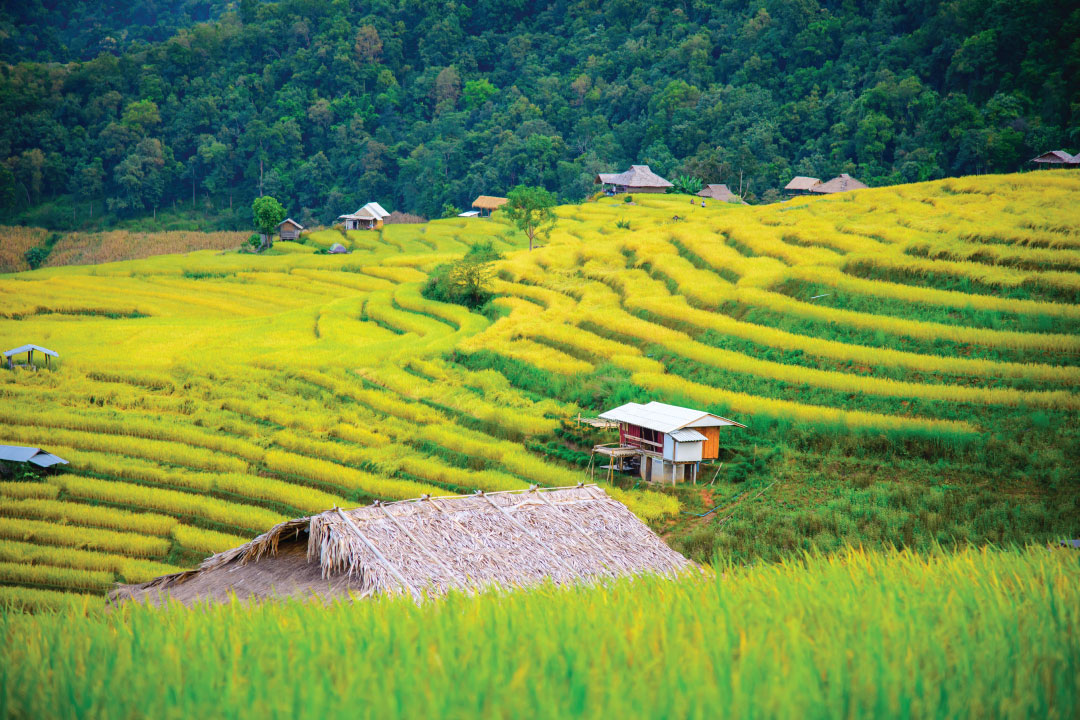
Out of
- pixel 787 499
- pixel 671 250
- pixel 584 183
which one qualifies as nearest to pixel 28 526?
pixel 787 499

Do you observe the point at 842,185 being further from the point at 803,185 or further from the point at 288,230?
the point at 288,230

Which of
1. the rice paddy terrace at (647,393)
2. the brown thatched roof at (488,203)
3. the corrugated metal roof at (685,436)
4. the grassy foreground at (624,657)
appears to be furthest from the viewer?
the brown thatched roof at (488,203)

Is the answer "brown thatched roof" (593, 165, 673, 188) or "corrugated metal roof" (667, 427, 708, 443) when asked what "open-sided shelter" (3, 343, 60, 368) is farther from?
"brown thatched roof" (593, 165, 673, 188)

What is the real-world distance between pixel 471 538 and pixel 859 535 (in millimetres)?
6695

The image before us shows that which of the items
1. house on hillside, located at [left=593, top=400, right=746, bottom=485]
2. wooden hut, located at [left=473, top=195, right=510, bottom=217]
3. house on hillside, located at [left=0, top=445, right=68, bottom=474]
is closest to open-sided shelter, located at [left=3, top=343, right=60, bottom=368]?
house on hillside, located at [left=0, top=445, right=68, bottom=474]

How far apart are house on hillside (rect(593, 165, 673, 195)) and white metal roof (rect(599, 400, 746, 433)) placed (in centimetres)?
4715

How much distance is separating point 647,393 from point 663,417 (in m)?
2.91

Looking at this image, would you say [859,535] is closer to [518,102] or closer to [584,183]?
[584,183]

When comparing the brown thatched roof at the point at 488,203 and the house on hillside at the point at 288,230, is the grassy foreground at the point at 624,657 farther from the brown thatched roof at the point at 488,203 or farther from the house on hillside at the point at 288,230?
the brown thatched roof at the point at 488,203

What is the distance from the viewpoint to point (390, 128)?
8938cm

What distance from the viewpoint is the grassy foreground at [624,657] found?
2295mm

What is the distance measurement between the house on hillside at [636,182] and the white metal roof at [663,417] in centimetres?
4715

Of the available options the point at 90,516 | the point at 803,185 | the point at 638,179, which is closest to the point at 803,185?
the point at 803,185

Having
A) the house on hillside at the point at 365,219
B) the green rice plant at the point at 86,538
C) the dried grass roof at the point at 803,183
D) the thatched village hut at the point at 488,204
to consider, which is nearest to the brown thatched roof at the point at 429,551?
the green rice plant at the point at 86,538
